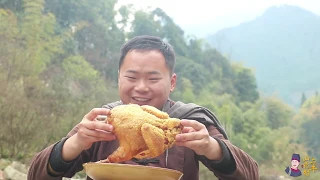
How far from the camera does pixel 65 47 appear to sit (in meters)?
26.5

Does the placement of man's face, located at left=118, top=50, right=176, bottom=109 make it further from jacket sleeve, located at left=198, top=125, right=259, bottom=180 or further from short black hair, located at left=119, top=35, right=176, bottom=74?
jacket sleeve, located at left=198, top=125, right=259, bottom=180

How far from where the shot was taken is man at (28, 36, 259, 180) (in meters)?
1.40

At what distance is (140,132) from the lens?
1.32 meters

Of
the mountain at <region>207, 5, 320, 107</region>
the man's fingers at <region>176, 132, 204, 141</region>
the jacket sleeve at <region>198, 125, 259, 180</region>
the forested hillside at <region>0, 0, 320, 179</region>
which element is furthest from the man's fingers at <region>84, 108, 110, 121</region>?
the mountain at <region>207, 5, 320, 107</region>

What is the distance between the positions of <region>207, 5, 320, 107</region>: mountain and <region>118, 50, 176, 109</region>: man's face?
35593 millimetres

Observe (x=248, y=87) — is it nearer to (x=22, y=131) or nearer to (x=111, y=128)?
(x=22, y=131)

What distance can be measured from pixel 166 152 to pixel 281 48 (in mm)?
56568

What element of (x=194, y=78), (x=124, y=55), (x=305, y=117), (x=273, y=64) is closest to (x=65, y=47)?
(x=194, y=78)

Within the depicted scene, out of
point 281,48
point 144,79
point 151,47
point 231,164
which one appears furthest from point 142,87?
point 281,48

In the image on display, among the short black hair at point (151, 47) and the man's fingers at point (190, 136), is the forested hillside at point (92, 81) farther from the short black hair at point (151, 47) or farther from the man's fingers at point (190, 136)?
the man's fingers at point (190, 136)

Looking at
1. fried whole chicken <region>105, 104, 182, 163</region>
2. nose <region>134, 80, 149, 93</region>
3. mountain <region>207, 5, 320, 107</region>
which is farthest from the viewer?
mountain <region>207, 5, 320, 107</region>

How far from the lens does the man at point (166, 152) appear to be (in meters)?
1.40

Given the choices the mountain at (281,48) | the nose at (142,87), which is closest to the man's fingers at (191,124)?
the nose at (142,87)

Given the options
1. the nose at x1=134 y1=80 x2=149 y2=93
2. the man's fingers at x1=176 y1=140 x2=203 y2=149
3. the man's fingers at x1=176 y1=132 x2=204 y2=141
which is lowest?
the man's fingers at x1=176 y1=140 x2=203 y2=149
